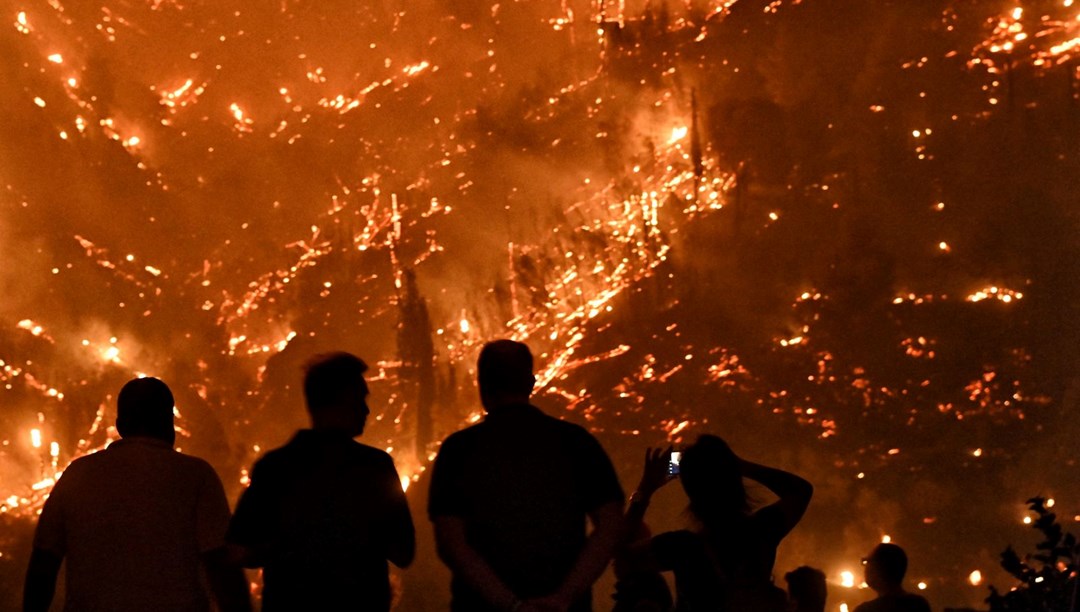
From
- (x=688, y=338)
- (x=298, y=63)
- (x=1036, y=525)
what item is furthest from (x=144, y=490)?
(x=298, y=63)

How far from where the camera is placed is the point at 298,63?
9.38 meters

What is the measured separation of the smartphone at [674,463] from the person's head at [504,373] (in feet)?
1.48

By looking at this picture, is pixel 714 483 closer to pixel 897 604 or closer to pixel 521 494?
pixel 521 494

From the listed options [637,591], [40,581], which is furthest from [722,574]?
[40,581]

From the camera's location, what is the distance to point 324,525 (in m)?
2.70

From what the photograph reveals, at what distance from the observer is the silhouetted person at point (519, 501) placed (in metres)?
2.63

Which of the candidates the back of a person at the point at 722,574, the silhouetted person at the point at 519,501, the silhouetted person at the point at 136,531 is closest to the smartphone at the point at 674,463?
the back of a person at the point at 722,574

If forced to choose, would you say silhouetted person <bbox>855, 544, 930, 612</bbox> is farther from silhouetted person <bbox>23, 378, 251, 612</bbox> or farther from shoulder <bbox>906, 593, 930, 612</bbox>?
silhouetted person <bbox>23, 378, 251, 612</bbox>

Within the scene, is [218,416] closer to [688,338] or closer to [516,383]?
[688,338]

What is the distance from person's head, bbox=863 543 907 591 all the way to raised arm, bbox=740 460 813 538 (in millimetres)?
984

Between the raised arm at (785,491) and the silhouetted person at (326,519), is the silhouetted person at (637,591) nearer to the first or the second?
the raised arm at (785,491)

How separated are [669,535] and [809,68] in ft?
21.3

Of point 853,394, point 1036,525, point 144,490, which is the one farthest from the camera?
point 853,394

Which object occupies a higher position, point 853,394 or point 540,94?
point 540,94
